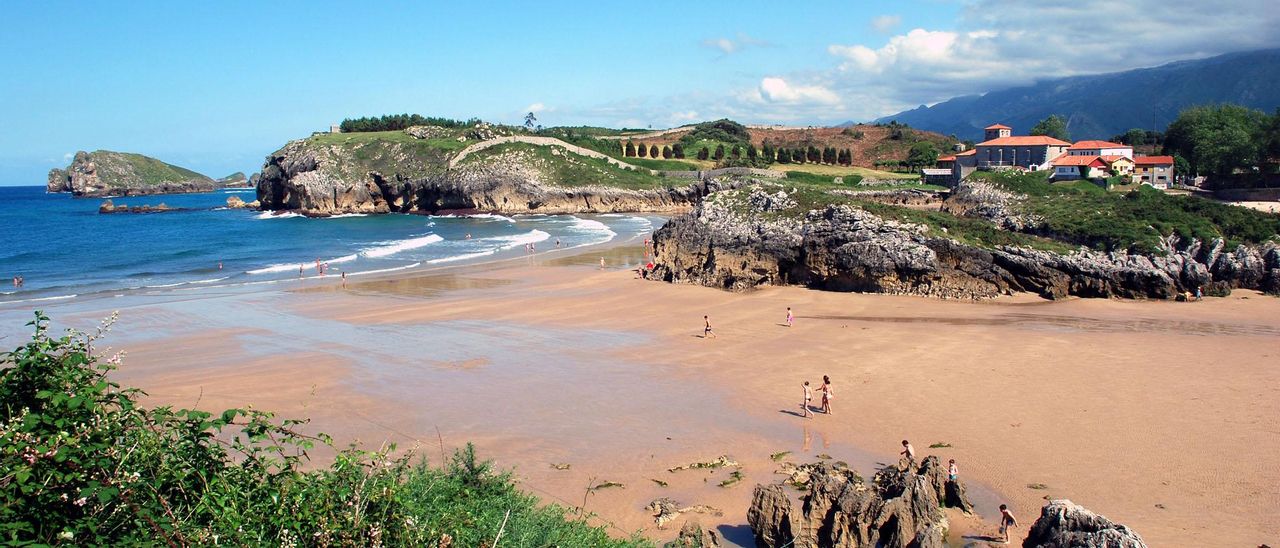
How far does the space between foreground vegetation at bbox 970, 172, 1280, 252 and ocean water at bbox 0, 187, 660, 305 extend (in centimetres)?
2724

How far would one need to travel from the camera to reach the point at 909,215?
31547 mm

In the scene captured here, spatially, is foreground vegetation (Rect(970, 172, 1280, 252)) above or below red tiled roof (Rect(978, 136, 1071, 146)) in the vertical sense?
below

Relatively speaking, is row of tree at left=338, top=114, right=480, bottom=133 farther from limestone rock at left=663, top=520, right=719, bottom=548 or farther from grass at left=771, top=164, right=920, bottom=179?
limestone rock at left=663, top=520, right=719, bottom=548

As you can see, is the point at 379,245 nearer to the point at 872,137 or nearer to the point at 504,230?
the point at 504,230

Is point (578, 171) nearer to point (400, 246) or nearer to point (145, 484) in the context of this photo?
point (400, 246)

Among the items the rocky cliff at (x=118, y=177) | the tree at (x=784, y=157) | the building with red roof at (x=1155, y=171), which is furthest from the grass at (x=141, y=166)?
the building with red roof at (x=1155, y=171)

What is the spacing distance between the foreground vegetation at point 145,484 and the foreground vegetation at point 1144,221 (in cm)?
3047

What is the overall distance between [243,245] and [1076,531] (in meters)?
54.5

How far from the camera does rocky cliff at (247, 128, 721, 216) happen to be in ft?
270

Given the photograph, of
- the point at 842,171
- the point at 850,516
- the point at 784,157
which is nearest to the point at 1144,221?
the point at 850,516

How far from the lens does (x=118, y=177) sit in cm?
16012

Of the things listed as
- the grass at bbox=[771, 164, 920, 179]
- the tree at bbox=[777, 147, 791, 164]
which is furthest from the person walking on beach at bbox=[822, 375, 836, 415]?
the tree at bbox=[777, 147, 791, 164]

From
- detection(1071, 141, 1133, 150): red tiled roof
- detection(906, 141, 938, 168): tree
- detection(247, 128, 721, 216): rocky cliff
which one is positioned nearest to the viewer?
detection(1071, 141, 1133, 150): red tiled roof

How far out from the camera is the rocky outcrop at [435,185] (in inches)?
3241
